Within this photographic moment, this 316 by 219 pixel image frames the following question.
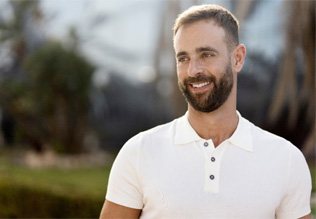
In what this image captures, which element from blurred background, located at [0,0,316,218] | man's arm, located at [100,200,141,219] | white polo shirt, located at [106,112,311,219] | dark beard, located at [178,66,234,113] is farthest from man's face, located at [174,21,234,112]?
blurred background, located at [0,0,316,218]

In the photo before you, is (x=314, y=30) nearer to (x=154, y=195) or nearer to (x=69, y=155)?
(x=154, y=195)

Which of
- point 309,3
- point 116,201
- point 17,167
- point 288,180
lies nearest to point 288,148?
point 288,180

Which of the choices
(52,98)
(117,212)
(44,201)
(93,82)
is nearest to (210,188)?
(117,212)

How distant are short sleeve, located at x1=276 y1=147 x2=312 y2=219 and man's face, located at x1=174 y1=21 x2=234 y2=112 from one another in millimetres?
329

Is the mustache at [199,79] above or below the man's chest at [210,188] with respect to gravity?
above

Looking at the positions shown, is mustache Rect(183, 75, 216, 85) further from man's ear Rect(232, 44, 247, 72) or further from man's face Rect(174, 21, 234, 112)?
man's ear Rect(232, 44, 247, 72)

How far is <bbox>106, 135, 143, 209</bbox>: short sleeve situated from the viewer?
2.52 m

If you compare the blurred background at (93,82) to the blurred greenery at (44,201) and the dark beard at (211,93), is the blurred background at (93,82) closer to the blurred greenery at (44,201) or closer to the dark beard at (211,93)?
the blurred greenery at (44,201)

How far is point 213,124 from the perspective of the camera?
261 cm

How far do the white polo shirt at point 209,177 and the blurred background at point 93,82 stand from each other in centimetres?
1085

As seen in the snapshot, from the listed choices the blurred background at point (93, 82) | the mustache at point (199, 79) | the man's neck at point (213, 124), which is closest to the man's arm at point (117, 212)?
the man's neck at point (213, 124)

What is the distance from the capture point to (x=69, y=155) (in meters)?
16.0

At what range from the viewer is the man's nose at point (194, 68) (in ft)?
8.20

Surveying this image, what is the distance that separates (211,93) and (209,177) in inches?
11.2
